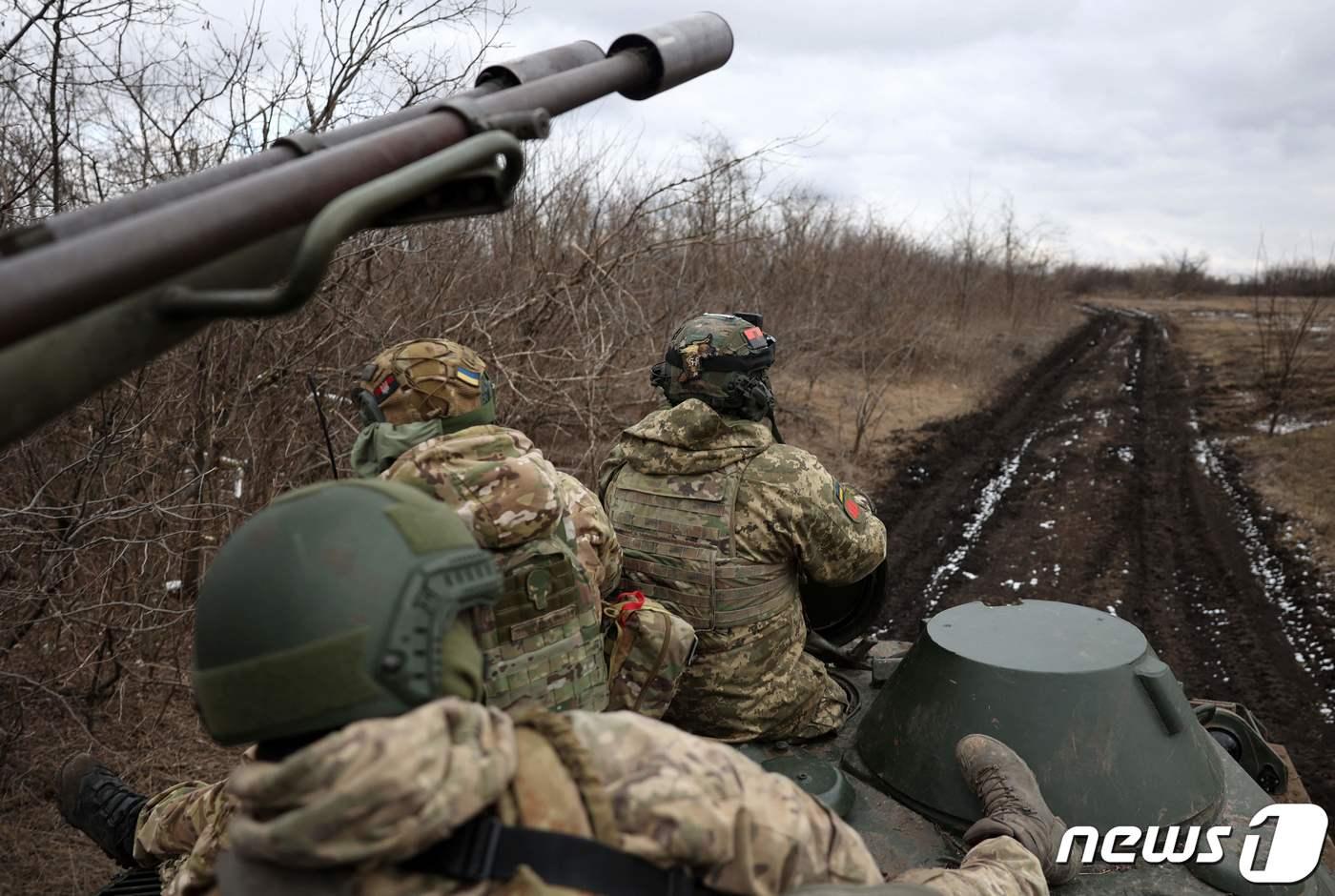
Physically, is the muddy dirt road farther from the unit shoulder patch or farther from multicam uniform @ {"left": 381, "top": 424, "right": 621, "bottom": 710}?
multicam uniform @ {"left": 381, "top": 424, "right": 621, "bottom": 710}

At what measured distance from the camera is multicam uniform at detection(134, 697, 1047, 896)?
113cm

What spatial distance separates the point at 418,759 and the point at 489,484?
1.45 meters

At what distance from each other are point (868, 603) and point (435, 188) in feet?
8.57

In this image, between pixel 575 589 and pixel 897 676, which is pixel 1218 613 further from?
pixel 575 589

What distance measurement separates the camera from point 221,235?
1310mm

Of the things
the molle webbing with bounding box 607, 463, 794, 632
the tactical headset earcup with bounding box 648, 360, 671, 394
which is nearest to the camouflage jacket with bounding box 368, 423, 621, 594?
the molle webbing with bounding box 607, 463, 794, 632

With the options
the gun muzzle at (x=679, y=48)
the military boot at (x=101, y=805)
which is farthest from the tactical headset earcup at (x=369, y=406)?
the gun muzzle at (x=679, y=48)

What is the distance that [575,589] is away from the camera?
8.79 ft

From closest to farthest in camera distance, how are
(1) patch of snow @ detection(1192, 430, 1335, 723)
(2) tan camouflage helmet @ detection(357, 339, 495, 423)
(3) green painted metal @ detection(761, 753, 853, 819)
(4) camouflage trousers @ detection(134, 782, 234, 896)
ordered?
(4) camouflage trousers @ detection(134, 782, 234, 896)
(3) green painted metal @ detection(761, 753, 853, 819)
(2) tan camouflage helmet @ detection(357, 339, 495, 423)
(1) patch of snow @ detection(1192, 430, 1335, 723)

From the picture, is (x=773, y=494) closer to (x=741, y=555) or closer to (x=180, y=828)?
(x=741, y=555)

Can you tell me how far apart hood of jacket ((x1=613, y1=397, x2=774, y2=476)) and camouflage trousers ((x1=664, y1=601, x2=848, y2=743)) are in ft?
1.85

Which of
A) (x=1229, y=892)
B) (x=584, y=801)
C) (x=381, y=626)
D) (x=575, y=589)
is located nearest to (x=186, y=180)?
(x=381, y=626)

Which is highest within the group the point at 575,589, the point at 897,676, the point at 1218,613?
the point at 575,589

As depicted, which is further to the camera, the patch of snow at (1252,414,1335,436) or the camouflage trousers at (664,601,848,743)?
the patch of snow at (1252,414,1335,436)
